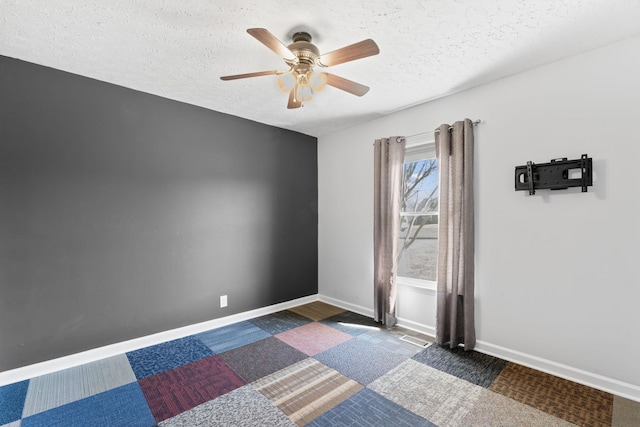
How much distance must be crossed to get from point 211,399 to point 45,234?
1.91 meters

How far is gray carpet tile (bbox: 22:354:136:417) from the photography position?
204 cm

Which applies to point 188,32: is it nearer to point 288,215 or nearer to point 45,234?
point 45,234

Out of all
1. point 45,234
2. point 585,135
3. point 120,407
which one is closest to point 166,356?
point 120,407

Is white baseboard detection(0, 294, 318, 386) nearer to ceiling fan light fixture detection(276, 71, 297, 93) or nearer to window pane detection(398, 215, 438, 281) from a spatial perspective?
window pane detection(398, 215, 438, 281)

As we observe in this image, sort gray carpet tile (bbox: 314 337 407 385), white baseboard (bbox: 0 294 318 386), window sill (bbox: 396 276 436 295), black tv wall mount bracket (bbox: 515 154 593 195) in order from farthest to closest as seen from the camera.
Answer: window sill (bbox: 396 276 436 295), gray carpet tile (bbox: 314 337 407 385), white baseboard (bbox: 0 294 318 386), black tv wall mount bracket (bbox: 515 154 593 195)

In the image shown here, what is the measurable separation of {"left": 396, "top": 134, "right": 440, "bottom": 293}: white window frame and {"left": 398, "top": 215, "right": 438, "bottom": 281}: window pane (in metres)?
0.09

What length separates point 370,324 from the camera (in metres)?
3.45

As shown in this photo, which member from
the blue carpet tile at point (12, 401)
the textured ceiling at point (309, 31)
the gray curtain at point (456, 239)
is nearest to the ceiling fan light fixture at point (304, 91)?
the textured ceiling at point (309, 31)

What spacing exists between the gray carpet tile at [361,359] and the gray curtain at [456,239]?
24.1 inches

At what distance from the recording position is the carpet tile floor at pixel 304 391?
1.87 meters

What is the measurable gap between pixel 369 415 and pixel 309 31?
256 centimetres

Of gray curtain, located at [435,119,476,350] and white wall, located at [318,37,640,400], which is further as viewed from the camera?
gray curtain, located at [435,119,476,350]

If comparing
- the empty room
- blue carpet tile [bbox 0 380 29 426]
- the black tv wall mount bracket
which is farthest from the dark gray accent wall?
the black tv wall mount bracket

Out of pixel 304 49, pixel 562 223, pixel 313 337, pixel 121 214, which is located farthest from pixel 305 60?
pixel 313 337
